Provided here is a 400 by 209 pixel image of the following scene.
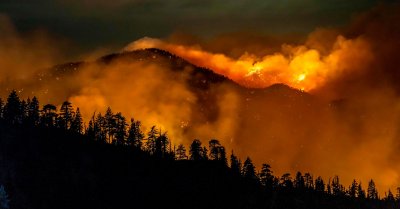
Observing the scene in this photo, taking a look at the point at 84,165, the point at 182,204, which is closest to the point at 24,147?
the point at 84,165

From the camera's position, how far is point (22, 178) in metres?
176

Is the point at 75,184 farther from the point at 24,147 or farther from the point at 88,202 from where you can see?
the point at 24,147

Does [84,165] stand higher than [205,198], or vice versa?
[84,165]

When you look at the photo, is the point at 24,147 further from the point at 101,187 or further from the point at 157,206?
the point at 157,206

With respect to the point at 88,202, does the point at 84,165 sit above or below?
above

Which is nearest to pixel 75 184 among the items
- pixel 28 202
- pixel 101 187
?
pixel 101 187

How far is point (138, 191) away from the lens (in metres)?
194

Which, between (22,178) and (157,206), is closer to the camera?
(22,178)

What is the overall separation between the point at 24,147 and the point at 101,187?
97.8 feet

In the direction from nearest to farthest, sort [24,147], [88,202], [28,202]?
[28,202]
[88,202]
[24,147]

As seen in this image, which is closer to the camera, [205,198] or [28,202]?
[28,202]

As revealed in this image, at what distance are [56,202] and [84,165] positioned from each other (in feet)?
85.4

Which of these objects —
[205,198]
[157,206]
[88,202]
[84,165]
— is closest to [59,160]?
[84,165]

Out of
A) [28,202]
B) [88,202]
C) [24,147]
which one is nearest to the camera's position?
[28,202]
